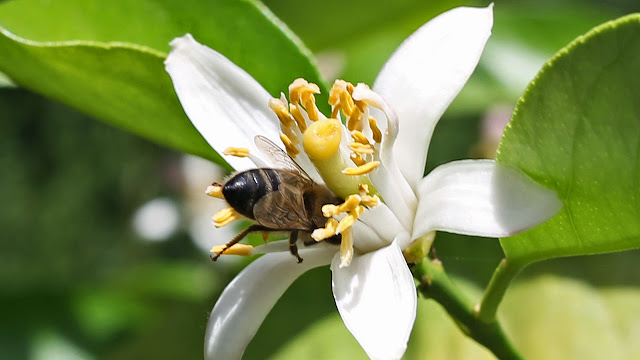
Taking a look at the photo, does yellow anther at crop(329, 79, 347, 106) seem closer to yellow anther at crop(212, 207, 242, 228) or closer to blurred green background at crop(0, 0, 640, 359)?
yellow anther at crop(212, 207, 242, 228)

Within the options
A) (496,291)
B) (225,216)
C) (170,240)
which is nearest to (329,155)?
(225,216)

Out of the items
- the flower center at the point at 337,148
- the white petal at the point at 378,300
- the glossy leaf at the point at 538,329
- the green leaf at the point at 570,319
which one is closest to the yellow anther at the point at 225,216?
the flower center at the point at 337,148

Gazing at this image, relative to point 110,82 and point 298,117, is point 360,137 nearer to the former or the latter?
point 298,117

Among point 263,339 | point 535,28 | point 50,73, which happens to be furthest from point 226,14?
point 535,28

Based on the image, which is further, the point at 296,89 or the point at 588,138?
the point at 296,89

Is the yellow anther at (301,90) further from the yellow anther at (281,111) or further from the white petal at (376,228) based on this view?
the white petal at (376,228)

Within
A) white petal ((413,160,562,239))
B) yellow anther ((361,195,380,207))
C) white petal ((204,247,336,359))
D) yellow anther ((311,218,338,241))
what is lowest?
white petal ((413,160,562,239))

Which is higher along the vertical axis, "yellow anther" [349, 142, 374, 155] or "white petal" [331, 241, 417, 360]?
"yellow anther" [349, 142, 374, 155]

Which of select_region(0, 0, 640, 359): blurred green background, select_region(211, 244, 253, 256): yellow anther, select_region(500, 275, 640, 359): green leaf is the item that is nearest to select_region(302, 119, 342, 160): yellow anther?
select_region(211, 244, 253, 256): yellow anther
